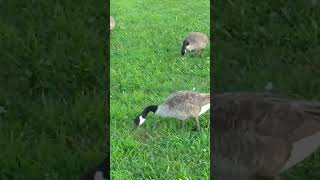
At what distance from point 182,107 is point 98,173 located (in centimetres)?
200

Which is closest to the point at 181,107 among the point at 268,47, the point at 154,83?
the point at 154,83

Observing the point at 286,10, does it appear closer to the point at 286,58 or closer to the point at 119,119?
the point at 286,58

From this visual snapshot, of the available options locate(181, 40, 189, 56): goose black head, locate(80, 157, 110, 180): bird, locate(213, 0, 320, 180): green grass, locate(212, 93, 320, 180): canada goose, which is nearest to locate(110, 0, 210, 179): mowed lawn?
locate(181, 40, 189, 56): goose black head

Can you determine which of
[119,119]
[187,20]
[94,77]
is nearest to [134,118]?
[119,119]

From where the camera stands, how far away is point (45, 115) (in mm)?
6328

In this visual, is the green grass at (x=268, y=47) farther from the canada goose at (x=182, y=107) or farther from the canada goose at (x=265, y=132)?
the canada goose at (x=265, y=132)

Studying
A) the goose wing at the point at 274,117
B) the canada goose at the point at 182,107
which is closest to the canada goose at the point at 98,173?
the goose wing at the point at 274,117

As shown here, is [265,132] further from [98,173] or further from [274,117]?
[98,173]

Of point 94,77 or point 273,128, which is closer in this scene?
point 273,128

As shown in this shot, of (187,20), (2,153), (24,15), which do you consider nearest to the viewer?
(2,153)

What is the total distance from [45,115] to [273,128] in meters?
2.64

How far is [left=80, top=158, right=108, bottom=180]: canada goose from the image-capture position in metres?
4.87

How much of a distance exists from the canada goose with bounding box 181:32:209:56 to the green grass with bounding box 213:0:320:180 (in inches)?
28.6

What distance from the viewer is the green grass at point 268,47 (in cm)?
675
